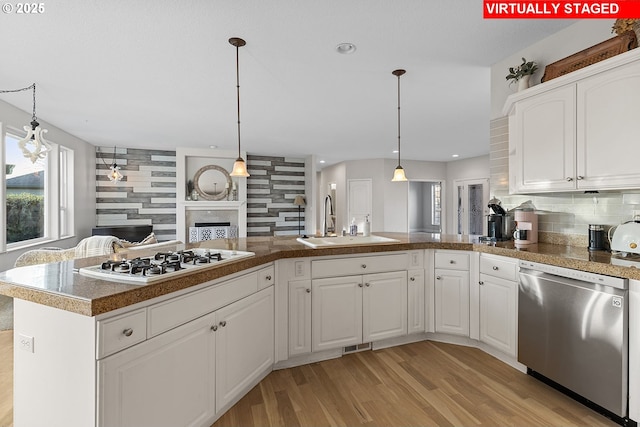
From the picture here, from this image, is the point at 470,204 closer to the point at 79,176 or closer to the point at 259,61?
the point at 259,61

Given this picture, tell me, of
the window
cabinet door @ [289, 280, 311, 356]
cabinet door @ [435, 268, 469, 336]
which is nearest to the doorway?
cabinet door @ [435, 268, 469, 336]

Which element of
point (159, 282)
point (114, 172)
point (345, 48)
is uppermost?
point (345, 48)

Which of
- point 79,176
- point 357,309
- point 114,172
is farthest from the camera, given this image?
point 114,172

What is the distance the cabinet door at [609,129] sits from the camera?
1.83 m

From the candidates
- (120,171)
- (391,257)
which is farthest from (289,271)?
(120,171)

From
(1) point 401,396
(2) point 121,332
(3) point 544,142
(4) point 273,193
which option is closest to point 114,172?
(4) point 273,193

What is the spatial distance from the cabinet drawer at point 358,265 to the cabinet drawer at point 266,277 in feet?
1.05

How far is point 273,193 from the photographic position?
767 cm

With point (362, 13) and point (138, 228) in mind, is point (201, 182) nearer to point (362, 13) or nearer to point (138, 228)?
point (138, 228)

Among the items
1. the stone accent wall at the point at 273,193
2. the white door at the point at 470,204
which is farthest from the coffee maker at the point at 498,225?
the white door at the point at 470,204

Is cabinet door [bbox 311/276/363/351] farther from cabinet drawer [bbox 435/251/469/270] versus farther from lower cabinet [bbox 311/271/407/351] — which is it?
cabinet drawer [bbox 435/251/469/270]

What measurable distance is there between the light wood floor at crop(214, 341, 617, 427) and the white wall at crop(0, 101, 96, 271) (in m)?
4.02

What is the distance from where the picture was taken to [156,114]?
439 cm

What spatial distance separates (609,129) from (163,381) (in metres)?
2.81
